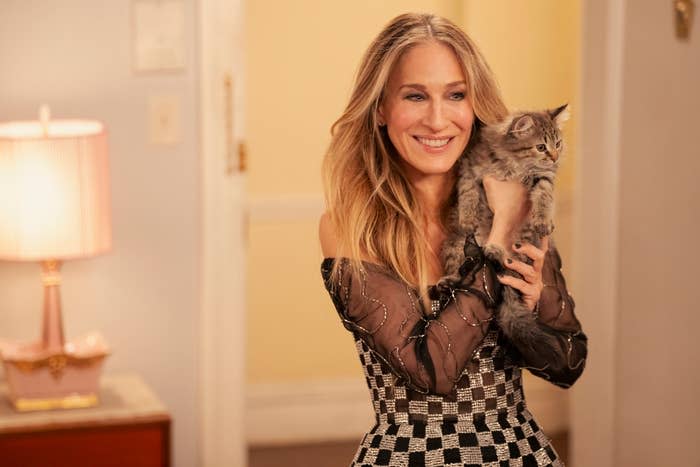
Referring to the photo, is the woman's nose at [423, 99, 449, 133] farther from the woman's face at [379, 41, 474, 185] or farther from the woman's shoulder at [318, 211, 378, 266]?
the woman's shoulder at [318, 211, 378, 266]

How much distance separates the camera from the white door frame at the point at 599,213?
330cm

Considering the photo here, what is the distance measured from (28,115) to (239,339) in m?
0.87

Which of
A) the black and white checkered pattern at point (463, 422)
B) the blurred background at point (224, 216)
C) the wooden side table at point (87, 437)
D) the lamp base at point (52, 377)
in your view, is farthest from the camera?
the blurred background at point (224, 216)

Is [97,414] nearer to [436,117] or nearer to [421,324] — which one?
[421,324]

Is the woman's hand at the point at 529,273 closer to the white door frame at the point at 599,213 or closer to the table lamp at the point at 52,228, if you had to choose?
the table lamp at the point at 52,228

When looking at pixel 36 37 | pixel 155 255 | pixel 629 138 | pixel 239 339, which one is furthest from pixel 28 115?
pixel 629 138

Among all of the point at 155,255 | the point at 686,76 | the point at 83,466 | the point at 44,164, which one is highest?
the point at 686,76

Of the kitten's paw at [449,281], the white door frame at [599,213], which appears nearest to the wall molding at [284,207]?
the white door frame at [599,213]

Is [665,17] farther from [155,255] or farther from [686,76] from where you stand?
[155,255]

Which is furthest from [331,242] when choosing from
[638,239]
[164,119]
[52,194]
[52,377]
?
[638,239]

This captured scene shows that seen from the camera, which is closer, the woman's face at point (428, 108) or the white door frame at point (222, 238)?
the woman's face at point (428, 108)

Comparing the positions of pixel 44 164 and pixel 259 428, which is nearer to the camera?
pixel 44 164

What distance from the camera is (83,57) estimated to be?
3.13 meters

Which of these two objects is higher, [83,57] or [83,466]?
[83,57]
